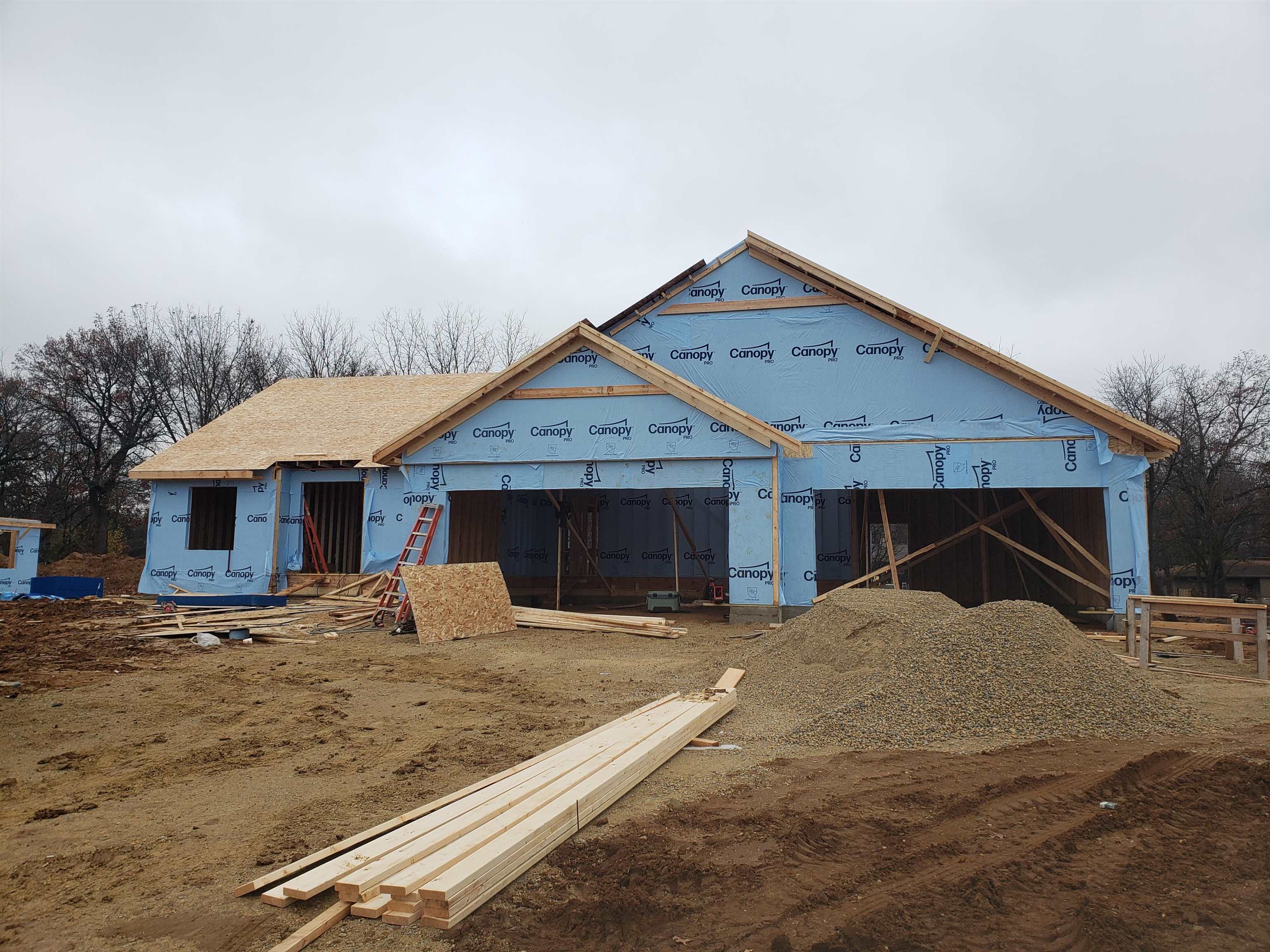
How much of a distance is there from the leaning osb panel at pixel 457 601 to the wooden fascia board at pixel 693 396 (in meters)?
4.40

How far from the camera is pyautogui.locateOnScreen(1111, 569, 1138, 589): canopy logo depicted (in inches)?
544

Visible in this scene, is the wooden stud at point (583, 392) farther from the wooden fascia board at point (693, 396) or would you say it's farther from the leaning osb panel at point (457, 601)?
the leaning osb panel at point (457, 601)

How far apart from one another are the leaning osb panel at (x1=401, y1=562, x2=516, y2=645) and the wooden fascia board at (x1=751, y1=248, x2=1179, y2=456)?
27.7 feet

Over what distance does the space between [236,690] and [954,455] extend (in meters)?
12.1

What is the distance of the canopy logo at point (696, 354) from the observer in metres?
16.9

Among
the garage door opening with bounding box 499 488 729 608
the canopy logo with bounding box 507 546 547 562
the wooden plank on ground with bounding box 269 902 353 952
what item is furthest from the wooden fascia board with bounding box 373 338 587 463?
the wooden plank on ground with bounding box 269 902 353 952

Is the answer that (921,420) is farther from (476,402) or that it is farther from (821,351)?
(476,402)

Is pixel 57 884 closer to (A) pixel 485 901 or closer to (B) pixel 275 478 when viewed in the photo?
(A) pixel 485 901

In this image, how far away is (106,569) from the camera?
25.2 meters

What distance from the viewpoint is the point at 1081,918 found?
3355 millimetres

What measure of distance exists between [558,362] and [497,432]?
179 cm

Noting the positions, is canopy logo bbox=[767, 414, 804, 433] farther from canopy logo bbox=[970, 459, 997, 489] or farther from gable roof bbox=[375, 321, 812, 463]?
canopy logo bbox=[970, 459, 997, 489]

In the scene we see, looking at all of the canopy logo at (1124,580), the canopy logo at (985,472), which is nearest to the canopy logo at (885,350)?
the canopy logo at (985,472)

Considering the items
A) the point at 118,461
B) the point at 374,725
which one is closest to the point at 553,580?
the point at 374,725
